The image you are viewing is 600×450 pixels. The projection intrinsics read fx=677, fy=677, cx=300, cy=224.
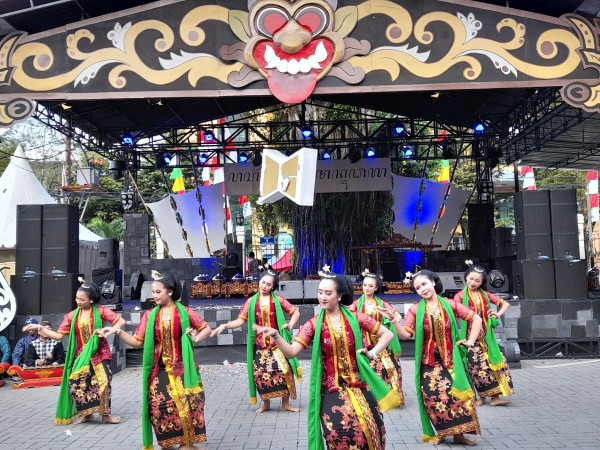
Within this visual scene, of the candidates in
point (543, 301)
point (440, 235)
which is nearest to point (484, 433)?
point (543, 301)

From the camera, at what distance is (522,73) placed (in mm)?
9789

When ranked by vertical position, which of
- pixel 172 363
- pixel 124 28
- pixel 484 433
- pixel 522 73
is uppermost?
pixel 124 28

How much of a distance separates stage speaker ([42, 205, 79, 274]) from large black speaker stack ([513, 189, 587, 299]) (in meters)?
7.24

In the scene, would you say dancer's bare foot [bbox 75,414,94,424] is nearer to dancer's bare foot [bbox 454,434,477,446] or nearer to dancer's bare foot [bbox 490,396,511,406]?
dancer's bare foot [bbox 454,434,477,446]

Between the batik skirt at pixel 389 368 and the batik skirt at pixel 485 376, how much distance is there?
2.62 ft

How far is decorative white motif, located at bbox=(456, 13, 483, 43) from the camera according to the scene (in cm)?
987

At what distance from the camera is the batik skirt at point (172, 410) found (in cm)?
518

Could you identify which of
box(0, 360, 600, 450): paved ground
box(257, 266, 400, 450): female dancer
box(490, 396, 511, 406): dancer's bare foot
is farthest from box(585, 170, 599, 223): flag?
box(257, 266, 400, 450): female dancer

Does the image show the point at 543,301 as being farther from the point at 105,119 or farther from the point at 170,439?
the point at 105,119

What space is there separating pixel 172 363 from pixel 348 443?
1790 mm

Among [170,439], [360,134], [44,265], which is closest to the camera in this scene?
[170,439]

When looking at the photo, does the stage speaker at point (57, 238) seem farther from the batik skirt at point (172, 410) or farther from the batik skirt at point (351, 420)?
the batik skirt at point (351, 420)

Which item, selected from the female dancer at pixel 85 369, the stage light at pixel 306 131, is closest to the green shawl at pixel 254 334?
the female dancer at pixel 85 369

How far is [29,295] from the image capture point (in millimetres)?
10477
